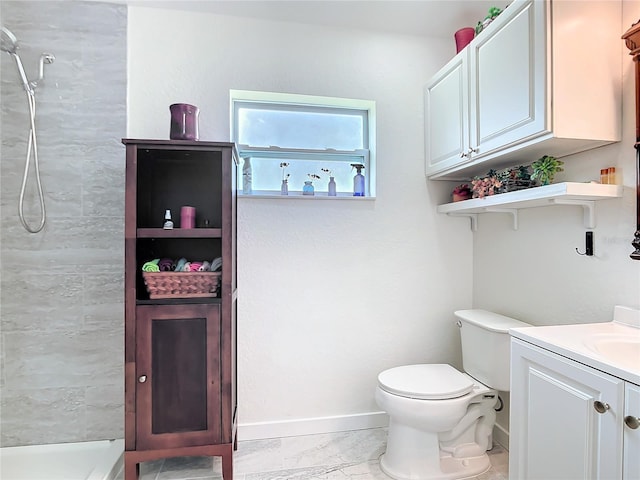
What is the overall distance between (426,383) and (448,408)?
15 centimetres

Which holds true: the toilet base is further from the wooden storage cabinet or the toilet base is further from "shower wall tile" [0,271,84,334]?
"shower wall tile" [0,271,84,334]

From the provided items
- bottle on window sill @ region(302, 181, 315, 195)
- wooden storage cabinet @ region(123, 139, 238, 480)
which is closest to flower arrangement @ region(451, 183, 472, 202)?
bottle on window sill @ region(302, 181, 315, 195)

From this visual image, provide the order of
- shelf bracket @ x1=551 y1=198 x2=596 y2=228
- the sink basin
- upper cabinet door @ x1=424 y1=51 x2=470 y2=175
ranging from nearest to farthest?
the sink basin < shelf bracket @ x1=551 y1=198 x2=596 y2=228 < upper cabinet door @ x1=424 y1=51 x2=470 y2=175

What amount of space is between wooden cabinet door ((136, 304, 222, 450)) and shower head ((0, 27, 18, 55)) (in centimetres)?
140

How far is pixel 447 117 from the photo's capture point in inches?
81.1

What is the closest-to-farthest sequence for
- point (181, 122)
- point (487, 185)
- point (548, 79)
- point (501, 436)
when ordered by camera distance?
point (548, 79), point (181, 122), point (487, 185), point (501, 436)

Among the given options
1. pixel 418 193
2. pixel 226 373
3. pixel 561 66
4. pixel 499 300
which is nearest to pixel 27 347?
pixel 226 373

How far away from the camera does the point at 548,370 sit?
46.9 inches

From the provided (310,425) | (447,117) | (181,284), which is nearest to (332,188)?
(447,117)

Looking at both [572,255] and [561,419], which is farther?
[572,255]

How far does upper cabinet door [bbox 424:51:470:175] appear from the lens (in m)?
1.90

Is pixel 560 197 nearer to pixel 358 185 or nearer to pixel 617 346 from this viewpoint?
pixel 617 346

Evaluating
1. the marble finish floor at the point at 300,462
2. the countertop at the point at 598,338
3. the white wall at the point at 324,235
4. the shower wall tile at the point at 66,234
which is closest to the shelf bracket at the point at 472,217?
the white wall at the point at 324,235

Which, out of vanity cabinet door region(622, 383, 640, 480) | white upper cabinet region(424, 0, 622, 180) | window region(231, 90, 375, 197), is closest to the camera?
vanity cabinet door region(622, 383, 640, 480)
